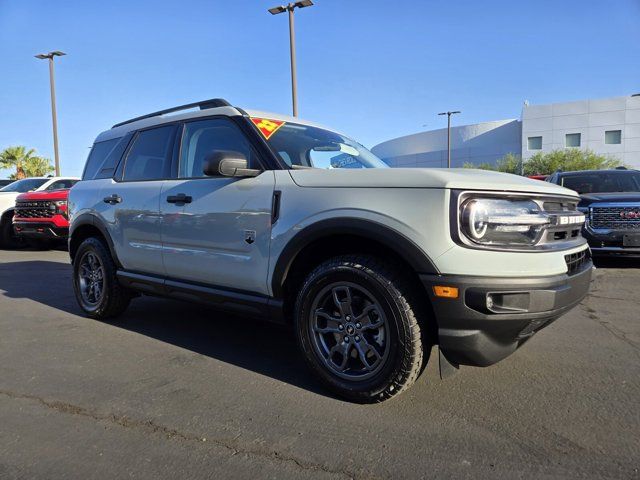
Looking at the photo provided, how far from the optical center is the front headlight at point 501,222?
2416 millimetres

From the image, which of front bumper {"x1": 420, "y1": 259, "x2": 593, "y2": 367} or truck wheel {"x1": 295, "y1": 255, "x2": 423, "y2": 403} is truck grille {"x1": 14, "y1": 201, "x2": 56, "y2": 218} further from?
front bumper {"x1": 420, "y1": 259, "x2": 593, "y2": 367}

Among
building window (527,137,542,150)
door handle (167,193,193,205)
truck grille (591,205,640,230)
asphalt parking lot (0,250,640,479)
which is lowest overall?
asphalt parking lot (0,250,640,479)

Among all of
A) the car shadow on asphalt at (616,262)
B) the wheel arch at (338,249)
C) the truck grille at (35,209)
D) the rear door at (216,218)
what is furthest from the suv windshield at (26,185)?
the car shadow on asphalt at (616,262)

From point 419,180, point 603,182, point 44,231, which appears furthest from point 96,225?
point 603,182

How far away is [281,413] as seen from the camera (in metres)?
2.71

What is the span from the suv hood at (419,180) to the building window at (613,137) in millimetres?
50600

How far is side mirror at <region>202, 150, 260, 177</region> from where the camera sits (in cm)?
311

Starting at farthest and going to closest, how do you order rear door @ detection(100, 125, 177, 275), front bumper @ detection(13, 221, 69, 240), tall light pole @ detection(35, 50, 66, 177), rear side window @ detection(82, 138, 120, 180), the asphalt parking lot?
tall light pole @ detection(35, 50, 66, 177)
front bumper @ detection(13, 221, 69, 240)
rear side window @ detection(82, 138, 120, 180)
rear door @ detection(100, 125, 177, 275)
the asphalt parking lot

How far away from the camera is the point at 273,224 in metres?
3.09

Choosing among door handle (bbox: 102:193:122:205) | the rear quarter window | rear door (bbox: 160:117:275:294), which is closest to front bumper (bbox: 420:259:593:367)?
rear door (bbox: 160:117:275:294)

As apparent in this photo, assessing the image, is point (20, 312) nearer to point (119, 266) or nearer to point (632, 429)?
point (119, 266)

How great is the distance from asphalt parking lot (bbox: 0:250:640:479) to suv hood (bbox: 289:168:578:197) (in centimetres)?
127

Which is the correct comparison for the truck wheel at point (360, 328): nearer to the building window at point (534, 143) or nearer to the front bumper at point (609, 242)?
the front bumper at point (609, 242)

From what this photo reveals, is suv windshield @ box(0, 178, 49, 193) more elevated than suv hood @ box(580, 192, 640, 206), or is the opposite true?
suv windshield @ box(0, 178, 49, 193)
